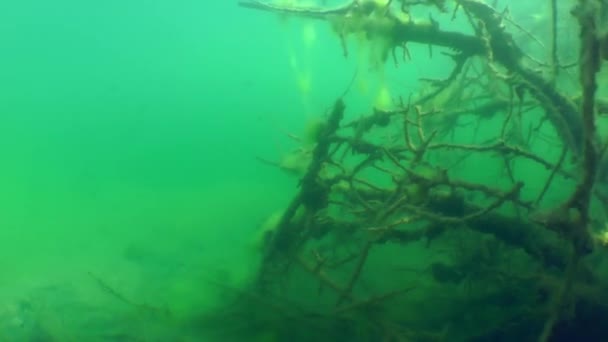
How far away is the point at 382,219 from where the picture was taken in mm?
4156

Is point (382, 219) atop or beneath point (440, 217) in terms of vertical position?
beneath

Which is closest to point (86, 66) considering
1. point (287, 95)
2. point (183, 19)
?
point (183, 19)

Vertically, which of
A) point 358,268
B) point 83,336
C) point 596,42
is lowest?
point 83,336

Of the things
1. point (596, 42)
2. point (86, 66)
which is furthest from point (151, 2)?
point (596, 42)

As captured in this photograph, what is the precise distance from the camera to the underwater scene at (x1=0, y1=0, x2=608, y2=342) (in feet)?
12.7

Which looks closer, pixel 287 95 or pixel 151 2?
pixel 151 2

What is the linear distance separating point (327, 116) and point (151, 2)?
62269 millimetres

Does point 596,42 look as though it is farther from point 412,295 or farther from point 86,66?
point 86,66

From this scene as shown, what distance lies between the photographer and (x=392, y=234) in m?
4.46

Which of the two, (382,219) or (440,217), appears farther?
(382,219)

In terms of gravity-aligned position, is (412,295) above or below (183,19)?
below

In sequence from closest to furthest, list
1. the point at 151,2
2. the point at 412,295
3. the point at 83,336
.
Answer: the point at 412,295 < the point at 83,336 < the point at 151,2

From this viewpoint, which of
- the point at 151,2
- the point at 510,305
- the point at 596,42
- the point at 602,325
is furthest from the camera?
the point at 151,2

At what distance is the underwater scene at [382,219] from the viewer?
12.7 ft
